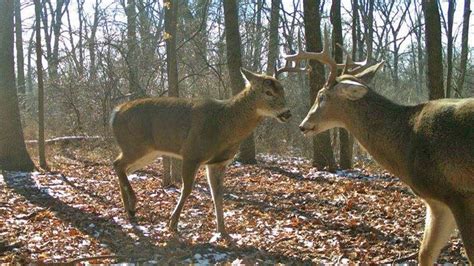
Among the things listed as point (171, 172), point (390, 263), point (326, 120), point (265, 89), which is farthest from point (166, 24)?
point (390, 263)

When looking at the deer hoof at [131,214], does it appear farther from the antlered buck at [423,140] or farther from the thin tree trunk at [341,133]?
the thin tree trunk at [341,133]

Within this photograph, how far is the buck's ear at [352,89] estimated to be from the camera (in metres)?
6.59

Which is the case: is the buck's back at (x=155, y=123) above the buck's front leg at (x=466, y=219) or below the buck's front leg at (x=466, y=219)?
above

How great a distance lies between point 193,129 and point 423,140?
3689 millimetres

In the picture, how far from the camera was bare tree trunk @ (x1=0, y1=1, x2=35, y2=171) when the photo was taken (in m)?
12.8

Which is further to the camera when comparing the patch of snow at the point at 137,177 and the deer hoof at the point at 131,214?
the patch of snow at the point at 137,177

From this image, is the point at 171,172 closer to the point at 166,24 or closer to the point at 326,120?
the point at 166,24

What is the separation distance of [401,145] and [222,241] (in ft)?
8.77

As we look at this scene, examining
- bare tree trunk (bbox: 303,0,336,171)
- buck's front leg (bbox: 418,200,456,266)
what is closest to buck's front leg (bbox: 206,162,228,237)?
buck's front leg (bbox: 418,200,456,266)

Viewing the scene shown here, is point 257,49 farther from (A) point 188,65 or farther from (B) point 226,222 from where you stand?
(B) point 226,222

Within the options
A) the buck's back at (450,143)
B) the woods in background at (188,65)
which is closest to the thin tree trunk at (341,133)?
the woods in background at (188,65)

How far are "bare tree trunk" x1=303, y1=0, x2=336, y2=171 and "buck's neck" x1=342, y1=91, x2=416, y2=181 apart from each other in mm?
5938

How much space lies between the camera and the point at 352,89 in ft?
21.7

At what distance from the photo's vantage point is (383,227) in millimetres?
7652
